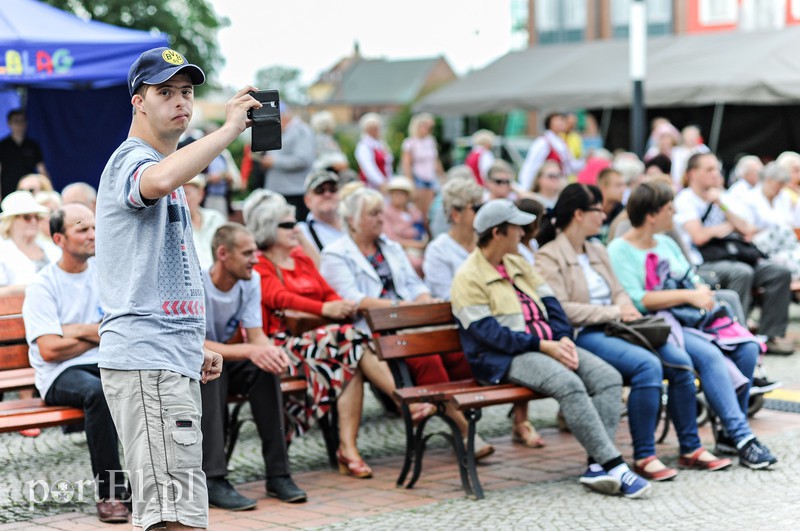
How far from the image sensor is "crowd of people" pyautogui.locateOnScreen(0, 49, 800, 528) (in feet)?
11.9

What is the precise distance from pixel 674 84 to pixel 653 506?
530 inches

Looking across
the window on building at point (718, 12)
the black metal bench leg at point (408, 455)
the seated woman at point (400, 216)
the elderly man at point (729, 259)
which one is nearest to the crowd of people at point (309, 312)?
the black metal bench leg at point (408, 455)

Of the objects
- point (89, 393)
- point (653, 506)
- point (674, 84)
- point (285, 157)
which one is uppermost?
point (674, 84)

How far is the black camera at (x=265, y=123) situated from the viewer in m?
3.57

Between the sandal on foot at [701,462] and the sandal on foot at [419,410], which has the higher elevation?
the sandal on foot at [419,410]

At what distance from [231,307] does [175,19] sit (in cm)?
3280

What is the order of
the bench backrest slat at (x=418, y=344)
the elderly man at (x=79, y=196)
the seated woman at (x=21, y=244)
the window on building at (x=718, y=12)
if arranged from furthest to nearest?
the window on building at (x=718, y=12) → the elderly man at (x=79, y=196) → the seated woman at (x=21, y=244) → the bench backrest slat at (x=418, y=344)

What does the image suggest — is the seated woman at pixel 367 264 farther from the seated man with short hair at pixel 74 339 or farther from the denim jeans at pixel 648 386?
the seated man with short hair at pixel 74 339

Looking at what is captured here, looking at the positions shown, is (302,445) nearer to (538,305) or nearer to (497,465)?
(497,465)

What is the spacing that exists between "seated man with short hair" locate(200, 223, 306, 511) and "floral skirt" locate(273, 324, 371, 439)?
0.49 meters

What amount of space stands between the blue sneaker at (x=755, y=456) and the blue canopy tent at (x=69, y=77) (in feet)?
21.0

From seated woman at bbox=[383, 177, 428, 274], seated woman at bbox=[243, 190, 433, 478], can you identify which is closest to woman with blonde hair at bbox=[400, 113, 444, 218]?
seated woman at bbox=[383, 177, 428, 274]

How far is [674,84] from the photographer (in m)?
18.2

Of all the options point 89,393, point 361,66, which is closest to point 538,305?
point 89,393
